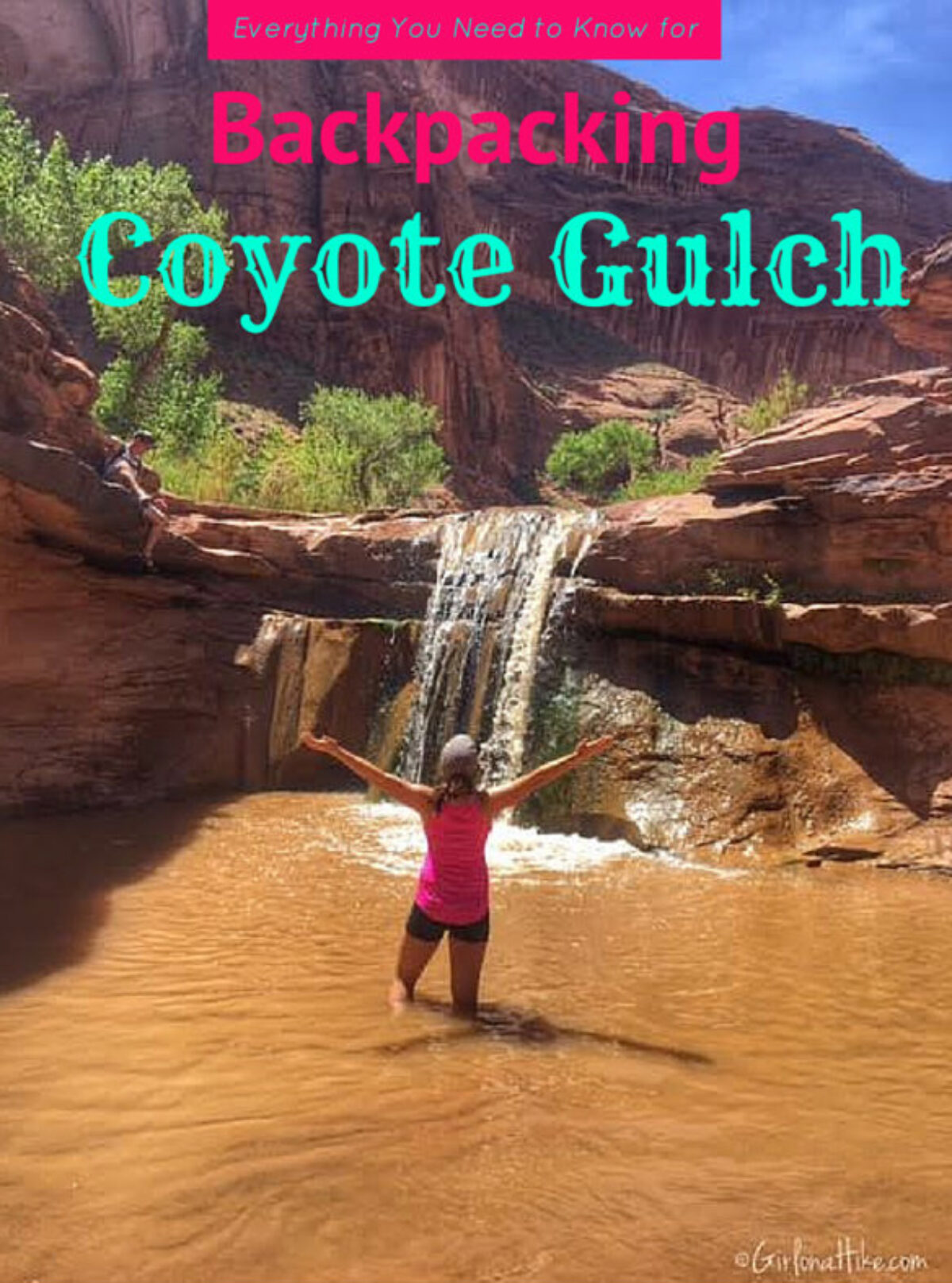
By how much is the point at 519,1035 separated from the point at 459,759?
54.1 inches

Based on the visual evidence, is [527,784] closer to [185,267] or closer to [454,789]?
[454,789]

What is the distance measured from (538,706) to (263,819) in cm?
→ 366

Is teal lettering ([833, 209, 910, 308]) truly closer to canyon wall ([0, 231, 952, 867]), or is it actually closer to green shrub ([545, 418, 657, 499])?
green shrub ([545, 418, 657, 499])

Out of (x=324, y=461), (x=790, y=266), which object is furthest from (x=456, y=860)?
(x=790, y=266)

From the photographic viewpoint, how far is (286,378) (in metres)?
37.7

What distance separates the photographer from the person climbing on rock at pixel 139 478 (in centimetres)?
1162

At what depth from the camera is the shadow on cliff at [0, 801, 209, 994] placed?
19.5 ft

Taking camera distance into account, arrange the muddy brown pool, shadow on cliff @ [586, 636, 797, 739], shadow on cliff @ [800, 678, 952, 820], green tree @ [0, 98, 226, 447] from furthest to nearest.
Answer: green tree @ [0, 98, 226, 447] → shadow on cliff @ [586, 636, 797, 739] → shadow on cliff @ [800, 678, 952, 820] → the muddy brown pool

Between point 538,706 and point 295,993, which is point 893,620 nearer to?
point 538,706

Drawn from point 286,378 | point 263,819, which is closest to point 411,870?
point 263,819

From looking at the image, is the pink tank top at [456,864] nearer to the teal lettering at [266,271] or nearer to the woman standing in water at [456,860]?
the woman standing in water at [456,860]

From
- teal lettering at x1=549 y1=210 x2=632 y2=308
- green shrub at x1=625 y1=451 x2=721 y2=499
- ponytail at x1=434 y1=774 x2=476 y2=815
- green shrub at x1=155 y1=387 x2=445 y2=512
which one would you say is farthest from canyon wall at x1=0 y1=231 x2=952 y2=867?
teal lettering at x1=549 y1=210 x2=632 y2=308

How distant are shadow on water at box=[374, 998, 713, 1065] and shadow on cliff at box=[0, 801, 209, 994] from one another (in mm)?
2245

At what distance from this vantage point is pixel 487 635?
13172mm
